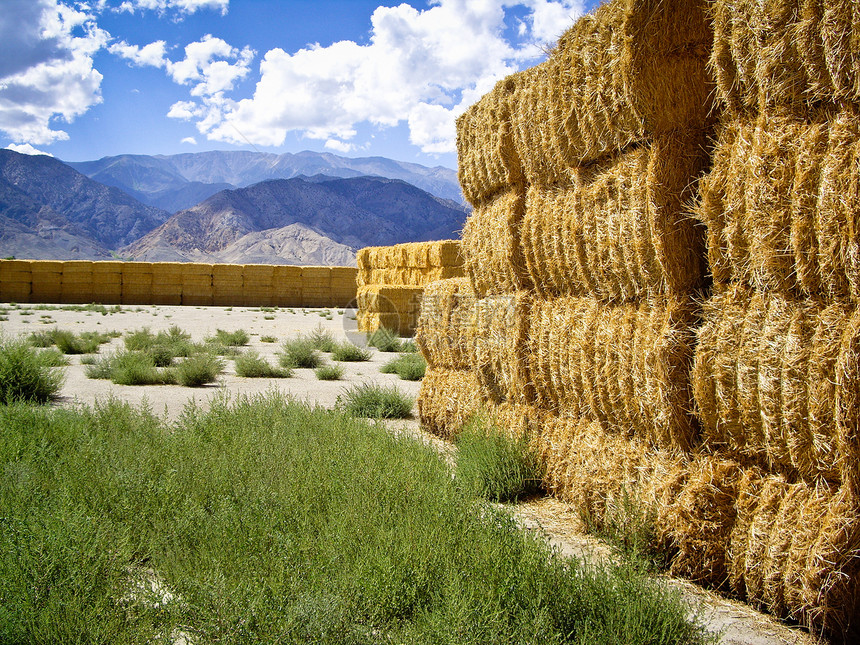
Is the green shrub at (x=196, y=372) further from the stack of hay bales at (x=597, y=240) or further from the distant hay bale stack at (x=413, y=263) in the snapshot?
the distant hay bale stack at (x=413, y=263)

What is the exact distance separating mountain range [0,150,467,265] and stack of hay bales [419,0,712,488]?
8537cm

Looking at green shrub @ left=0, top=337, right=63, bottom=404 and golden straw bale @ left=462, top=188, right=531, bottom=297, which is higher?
golden straw bale @ left=462, top=188, right=531, bottom=297

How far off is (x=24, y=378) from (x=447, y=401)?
5546 mm

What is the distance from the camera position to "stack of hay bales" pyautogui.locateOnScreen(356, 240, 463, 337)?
17406 millimetres

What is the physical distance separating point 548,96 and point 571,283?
141 cm

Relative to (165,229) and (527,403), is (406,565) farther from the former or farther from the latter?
(165,229)

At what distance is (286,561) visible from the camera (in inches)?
119

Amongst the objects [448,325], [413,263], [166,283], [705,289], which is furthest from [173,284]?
[705,289]

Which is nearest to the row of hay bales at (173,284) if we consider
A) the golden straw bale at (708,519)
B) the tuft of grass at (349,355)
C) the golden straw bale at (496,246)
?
the tuft of grass at (349,355)

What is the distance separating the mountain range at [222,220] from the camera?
319ft

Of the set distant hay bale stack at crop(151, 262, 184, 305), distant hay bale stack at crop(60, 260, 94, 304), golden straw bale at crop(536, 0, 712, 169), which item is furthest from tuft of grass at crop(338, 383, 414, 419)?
distant hay bale stack at crop(60, 260, 94, 304)

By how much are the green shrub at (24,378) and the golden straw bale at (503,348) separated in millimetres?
5626

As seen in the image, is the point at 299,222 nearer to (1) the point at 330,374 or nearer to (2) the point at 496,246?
(1) the point at 330,374

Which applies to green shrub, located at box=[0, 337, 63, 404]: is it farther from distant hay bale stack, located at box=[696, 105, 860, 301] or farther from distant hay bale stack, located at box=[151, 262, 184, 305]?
distant hay bale stack, located at box=[151, 262, 184, 305]
